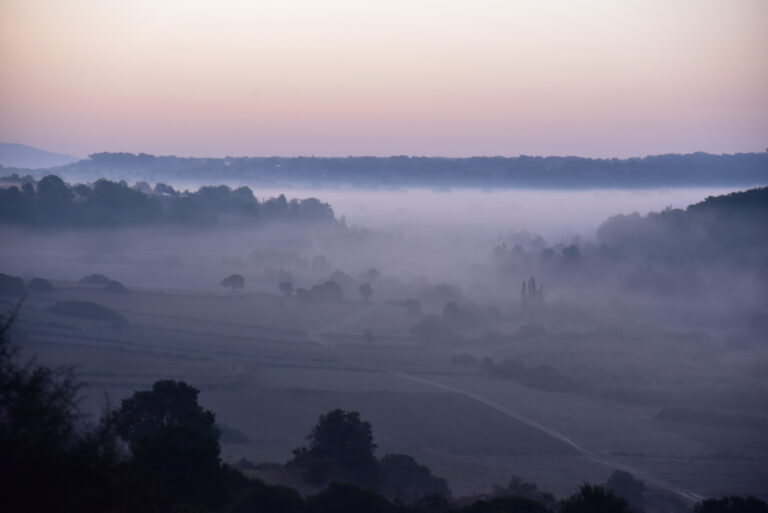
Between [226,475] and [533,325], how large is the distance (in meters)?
25.3

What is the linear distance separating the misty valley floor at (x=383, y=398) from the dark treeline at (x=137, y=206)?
1206 centimetres

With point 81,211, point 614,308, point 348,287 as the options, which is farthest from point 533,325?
point 81,211

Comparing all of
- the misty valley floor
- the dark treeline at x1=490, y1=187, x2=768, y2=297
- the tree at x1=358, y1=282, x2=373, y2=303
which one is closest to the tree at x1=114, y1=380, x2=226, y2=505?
the misty valley floor

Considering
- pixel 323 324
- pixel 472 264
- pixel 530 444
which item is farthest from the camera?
pixel 472 264

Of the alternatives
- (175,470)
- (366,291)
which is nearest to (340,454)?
(175,470)

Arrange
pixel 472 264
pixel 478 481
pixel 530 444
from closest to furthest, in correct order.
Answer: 1. pixel 478 481
2. pixel 530 444
3. pixel 472 264

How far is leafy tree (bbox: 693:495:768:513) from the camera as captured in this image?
10.9 m

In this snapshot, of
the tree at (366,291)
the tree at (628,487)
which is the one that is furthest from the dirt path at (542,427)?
the tree at (366,291)

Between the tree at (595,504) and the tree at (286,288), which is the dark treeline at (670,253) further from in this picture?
the tree at (595,504)

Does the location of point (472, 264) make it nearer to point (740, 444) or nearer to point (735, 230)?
point (735, 230)

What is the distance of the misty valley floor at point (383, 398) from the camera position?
53.2 feet

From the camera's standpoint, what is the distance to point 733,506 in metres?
11.1

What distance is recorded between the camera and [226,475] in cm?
946

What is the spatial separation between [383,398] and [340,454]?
7505mm
